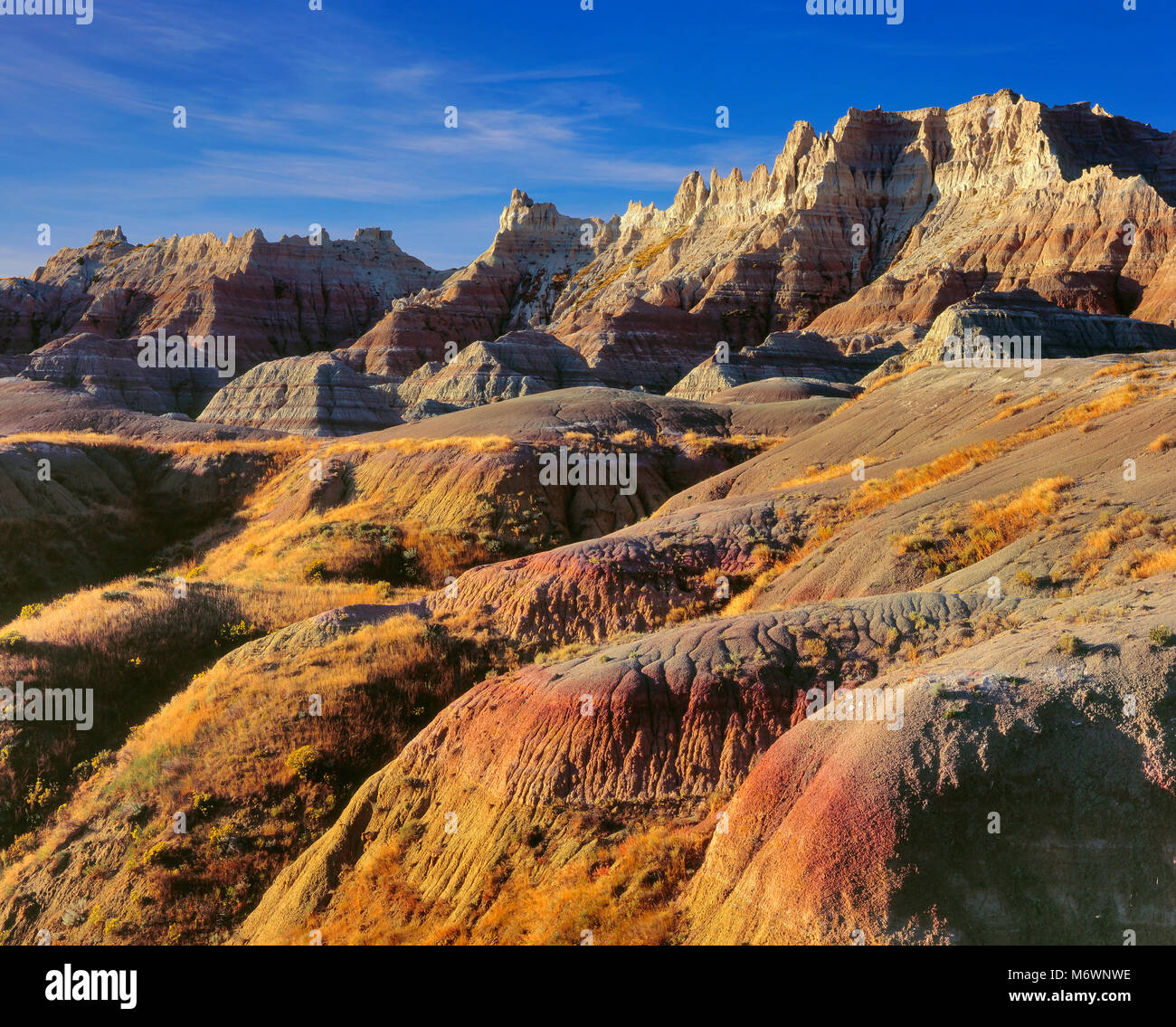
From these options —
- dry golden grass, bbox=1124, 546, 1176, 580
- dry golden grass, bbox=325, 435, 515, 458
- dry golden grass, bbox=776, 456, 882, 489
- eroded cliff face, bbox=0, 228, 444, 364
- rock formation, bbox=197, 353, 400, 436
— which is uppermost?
eroded cliff face, bbox=0, 228, 444, 364

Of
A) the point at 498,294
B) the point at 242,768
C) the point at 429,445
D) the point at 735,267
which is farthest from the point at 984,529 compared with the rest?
the point at 498,294

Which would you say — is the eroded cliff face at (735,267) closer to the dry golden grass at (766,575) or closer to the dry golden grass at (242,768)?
the dry golden grass at (766,575)

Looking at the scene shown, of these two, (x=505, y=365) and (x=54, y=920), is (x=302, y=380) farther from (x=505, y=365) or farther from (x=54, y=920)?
(x=54, y=920)

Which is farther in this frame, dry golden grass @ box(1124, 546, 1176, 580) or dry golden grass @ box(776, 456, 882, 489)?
dry golden grass @ box(776, 456, 882, 489)

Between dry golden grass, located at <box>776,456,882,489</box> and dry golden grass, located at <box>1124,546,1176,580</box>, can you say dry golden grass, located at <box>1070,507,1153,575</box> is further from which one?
dry golden grass, located at <box>776,456,882,489</box>

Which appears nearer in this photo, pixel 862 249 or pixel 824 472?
pixel 824 472

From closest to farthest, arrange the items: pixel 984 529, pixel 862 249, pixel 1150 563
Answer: pixel 1150 563, pixel 984 529, pixel 862 249

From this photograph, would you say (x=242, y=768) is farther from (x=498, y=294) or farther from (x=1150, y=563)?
(x=498, y=294)

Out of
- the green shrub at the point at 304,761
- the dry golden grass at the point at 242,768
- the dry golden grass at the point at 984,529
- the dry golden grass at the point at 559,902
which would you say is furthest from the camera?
the dry golden grass at the point at 984,529

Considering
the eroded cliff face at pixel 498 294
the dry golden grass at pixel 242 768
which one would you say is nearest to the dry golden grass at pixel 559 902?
the dry golden grass at pixel 242 768

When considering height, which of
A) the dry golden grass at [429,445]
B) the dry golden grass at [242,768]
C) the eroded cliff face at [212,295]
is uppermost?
the eroded cliff face at [212,295]

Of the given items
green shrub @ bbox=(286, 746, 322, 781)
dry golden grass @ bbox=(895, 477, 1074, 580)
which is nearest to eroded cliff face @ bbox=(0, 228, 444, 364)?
green shrub @ bbox=(286, 746, 322, 781)

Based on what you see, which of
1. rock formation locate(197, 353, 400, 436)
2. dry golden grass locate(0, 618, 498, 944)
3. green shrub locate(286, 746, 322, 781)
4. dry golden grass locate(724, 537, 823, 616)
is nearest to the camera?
dry golden grass locate(0, 618, 498, 944)

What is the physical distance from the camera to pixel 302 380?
2692 inches
